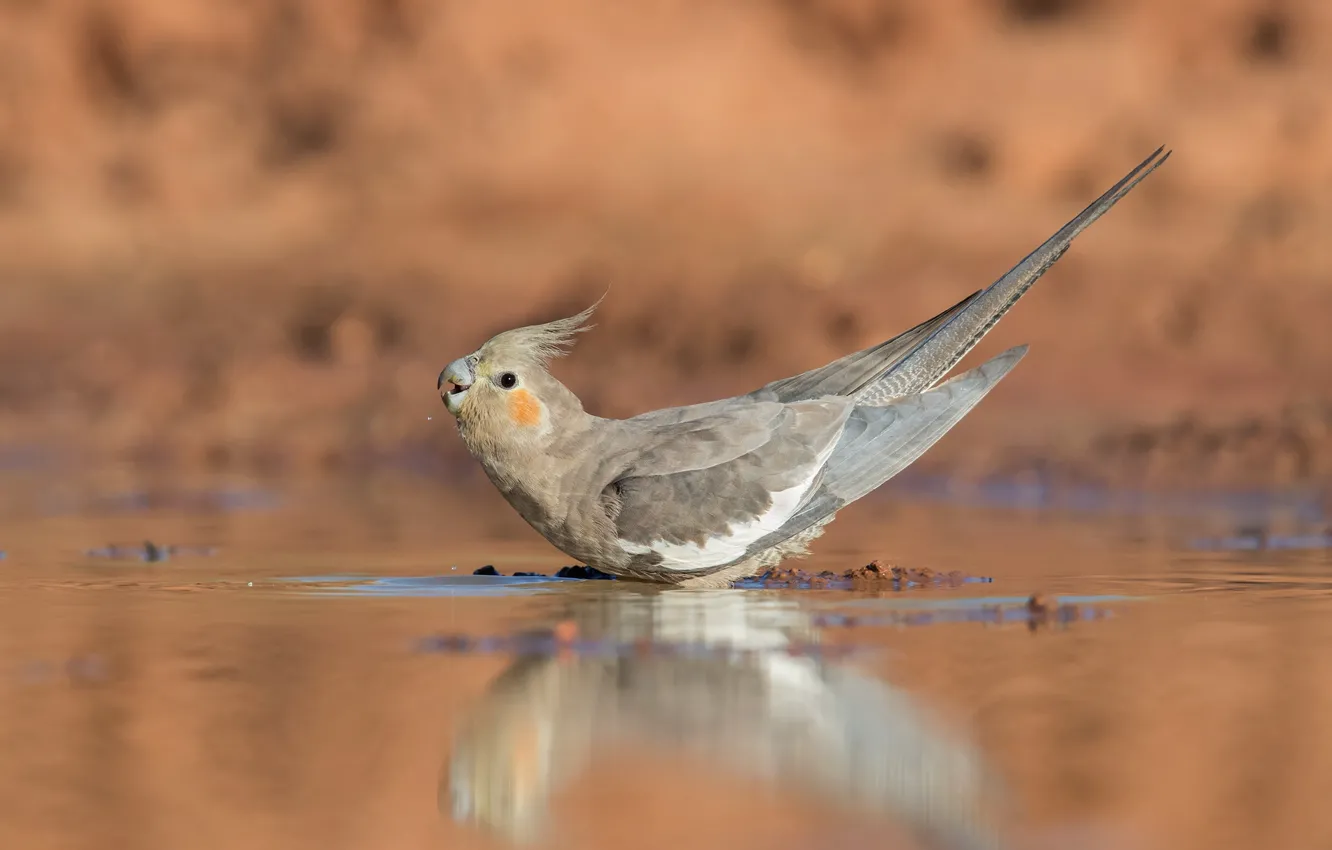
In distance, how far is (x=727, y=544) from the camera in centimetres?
662

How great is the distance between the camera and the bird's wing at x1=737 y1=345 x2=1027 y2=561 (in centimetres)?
683

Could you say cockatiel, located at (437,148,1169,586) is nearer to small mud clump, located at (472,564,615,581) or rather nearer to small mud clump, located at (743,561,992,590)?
small mud clump, located at (743,561,992,590)

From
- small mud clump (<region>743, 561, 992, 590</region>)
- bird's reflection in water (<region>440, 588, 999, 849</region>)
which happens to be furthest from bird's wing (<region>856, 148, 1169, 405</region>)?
bird's reflection in water (<region>440, 588, 999, 849</region>)

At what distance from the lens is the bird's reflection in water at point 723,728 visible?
11.8 ft

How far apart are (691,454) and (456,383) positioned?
0.87m

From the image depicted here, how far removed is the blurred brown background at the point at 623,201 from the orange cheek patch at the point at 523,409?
5618mm

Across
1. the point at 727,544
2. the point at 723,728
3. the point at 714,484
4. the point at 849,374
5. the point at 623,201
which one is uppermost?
the point at 623,201

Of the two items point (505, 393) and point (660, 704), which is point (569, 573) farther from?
point (660, 704)

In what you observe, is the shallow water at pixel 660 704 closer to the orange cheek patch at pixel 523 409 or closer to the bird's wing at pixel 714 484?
the bird's wing at pixel 714 484

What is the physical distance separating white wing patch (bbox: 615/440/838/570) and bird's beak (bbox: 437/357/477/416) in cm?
74

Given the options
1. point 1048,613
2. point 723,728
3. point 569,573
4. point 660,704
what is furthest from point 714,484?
Result: point 723,728

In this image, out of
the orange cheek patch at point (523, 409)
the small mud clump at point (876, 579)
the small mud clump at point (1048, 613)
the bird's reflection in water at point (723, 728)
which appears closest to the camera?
the bird's reflection in water at point (723, 728)

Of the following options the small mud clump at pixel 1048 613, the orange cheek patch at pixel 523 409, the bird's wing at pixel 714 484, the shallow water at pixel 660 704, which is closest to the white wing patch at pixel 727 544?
the bird's wing at pixel 714 484

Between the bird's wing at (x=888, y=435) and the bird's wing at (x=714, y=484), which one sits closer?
the bird's wing at (x=714, y=484)
